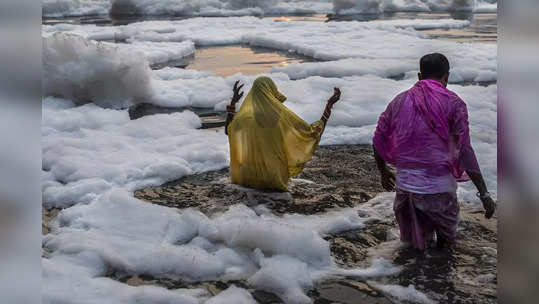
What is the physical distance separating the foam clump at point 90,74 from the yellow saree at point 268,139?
13.7ft

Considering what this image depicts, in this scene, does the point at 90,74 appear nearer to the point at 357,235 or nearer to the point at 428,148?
the point at 357,235

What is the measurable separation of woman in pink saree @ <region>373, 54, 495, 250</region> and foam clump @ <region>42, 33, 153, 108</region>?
226 inches

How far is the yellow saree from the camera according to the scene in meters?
4.41

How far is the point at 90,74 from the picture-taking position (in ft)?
26.6

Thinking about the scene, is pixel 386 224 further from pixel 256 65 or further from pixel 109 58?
pixel 256 65

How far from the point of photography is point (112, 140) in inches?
242

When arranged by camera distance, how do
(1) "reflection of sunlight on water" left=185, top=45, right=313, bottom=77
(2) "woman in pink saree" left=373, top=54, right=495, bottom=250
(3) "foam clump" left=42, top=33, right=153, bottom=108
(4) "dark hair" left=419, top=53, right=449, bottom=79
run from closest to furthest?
(2) "woman in pink saree" left=373, top=54, right=495, bottom=250 < (4) "dark hair" left=419, top=53, right=449, bottom=79 < (3) "foam clump" left=42, top=33, right=153, bottom=108 < (1) "reflection of sunlight on water" left=185, top=45, right=313, bottom=77

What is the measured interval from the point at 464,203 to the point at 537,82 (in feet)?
13.0

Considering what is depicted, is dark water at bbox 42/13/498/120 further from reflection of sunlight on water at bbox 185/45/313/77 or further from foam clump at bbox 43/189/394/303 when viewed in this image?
foam clump at bbox 43/189/394/303

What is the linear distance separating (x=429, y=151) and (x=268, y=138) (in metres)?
1.57

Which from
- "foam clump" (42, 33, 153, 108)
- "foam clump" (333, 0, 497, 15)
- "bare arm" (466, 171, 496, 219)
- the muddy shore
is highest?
"foam clump" (333, 0, 497, 15)

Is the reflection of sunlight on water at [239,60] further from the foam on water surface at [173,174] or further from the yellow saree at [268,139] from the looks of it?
the yellow saree at [268,139]

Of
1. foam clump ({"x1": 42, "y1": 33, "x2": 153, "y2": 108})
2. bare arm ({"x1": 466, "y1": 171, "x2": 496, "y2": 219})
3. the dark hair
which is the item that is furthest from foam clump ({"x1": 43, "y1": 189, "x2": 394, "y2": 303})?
foam clump ({"x1": 42, "y1": 33, "x2": 153, "y2": 108})

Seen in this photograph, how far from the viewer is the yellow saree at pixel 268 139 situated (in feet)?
14.5
